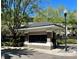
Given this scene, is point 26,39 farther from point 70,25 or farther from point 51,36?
point 70,25

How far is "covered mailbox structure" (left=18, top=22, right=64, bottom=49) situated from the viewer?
1128cm

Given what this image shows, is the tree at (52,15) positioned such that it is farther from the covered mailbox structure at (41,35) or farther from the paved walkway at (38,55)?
the paved walkway at (38,55)

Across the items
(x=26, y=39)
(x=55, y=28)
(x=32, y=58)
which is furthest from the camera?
(x=26, y=39)

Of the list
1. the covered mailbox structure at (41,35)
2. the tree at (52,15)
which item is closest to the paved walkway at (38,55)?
the covered mailbox structure at (41,35)

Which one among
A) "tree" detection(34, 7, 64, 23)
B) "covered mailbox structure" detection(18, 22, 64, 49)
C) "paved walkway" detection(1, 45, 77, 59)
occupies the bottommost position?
"paved walkway" detection(1, 45, 77, 59)

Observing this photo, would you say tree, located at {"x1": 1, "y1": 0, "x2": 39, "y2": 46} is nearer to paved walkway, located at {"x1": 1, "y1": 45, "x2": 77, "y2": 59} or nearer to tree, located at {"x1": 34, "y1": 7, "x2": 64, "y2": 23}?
paved walkway, located at {"x1": 1, "y1": 45, "x2": 77, "y2": 59}

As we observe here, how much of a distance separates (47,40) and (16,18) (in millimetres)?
2882

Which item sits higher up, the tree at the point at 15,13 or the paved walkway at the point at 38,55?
the tree at the point at 15,13

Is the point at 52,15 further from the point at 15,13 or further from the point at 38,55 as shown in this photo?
the point at 38,55

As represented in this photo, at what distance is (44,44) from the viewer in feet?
37.2

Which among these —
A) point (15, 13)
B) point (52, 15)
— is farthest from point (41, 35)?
point (52, 15)

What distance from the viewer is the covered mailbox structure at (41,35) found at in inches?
444

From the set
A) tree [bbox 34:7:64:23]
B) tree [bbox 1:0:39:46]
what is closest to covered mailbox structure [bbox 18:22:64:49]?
tree [bbox 1:0:39:46]

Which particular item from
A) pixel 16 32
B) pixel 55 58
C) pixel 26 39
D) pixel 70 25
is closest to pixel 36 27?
pixel 26 39
